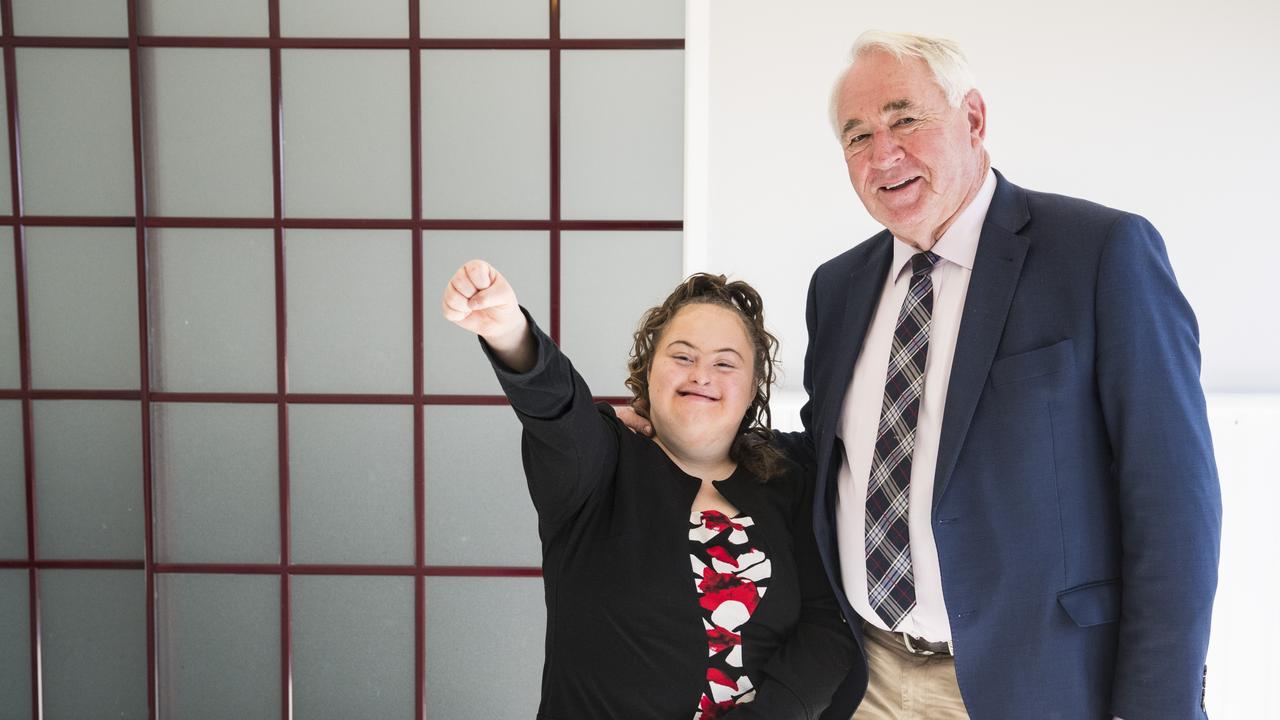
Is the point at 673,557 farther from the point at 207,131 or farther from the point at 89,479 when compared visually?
the point at 89,479

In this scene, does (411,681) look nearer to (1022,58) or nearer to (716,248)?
(716,248)

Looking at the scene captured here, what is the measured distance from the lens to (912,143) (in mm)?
1371

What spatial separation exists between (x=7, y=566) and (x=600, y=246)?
2.14 meters

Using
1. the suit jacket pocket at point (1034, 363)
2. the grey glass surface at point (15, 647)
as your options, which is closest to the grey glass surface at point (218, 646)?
the grey glass surface at point (15, 647)

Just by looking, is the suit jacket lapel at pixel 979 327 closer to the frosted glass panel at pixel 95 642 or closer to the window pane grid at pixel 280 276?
the window pane grid at pixel 280 276

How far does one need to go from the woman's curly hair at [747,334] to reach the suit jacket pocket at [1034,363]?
45cm

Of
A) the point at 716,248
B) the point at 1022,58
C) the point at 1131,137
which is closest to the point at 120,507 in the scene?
the point at 716,248

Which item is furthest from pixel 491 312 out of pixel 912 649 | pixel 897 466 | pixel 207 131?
pixel 207 131

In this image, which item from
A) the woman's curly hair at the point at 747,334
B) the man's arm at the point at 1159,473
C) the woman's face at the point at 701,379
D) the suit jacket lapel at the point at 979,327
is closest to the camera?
the man's arm at the point at 1159,473

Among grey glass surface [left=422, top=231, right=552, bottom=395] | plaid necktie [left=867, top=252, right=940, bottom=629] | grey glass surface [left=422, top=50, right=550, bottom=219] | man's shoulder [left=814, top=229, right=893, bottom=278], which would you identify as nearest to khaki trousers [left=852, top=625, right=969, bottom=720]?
plaid necktie [left=867, top=252, right=940, bottom=629]

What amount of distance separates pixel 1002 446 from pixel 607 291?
1536mm

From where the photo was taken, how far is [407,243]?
2.62 m

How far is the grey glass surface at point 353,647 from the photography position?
2.68 meters

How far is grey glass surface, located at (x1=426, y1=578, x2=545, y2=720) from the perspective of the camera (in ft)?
8.79
